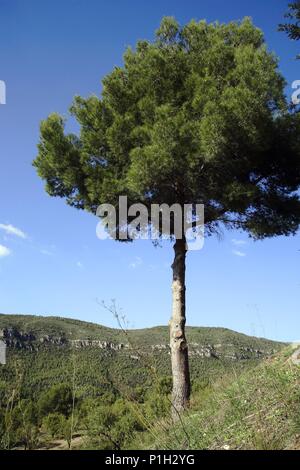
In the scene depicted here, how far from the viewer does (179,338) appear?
1017 cm

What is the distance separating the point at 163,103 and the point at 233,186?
2.85m

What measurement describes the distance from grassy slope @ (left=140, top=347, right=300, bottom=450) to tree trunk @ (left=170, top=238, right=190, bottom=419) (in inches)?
163

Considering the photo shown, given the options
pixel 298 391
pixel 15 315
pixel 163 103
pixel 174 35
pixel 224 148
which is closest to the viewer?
pixel 298 391

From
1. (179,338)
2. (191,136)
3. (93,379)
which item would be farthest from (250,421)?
(191,136)

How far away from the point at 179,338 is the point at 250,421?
5899 millimetres

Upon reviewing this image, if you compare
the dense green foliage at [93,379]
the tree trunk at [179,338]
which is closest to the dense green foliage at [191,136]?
the tree trunk at [179,338]

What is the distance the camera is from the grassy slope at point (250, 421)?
372 centimetres

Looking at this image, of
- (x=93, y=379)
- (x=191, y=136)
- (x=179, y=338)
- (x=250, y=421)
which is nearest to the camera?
(x=250, y=421)

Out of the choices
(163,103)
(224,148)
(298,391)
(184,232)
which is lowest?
(298,391)

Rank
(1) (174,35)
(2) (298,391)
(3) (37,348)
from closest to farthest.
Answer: (2) (298,391) < (1) (174,35) < (3) (37,348)

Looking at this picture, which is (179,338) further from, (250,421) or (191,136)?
(250,421)

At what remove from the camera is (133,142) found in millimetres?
10727
